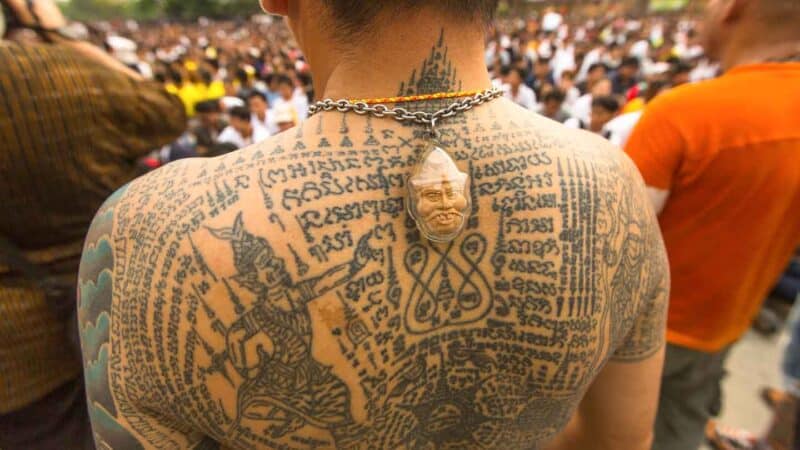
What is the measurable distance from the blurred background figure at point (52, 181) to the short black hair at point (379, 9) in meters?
0.90

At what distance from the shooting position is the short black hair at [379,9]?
724mm

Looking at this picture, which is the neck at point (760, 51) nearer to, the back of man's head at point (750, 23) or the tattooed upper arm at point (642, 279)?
the back of man's head at point (750, 23)

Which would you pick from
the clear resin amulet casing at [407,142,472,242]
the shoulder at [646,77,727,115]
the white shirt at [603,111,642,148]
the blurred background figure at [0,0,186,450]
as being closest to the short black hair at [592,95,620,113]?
the white shirt at [603,111,642,148]

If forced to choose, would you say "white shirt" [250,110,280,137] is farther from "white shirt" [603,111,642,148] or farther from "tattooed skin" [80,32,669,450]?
"tattooed skin" [80,32,669,450]

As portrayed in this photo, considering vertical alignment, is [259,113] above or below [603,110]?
below

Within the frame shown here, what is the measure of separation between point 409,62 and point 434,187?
0.21 metres

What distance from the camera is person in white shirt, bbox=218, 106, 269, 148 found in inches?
184

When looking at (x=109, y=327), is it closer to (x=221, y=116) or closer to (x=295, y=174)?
(x=295, y=174)

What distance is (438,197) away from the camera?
68 cm

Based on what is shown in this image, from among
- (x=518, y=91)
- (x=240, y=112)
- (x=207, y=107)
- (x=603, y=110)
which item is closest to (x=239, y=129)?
(x=240, y=112)

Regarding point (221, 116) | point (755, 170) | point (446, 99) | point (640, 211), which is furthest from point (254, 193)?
point (221, 116)

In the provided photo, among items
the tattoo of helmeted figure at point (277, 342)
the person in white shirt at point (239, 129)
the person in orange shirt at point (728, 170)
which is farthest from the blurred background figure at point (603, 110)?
the tattoo of helmeted figure at point (277, 342)

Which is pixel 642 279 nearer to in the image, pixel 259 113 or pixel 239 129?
pixel 239 129

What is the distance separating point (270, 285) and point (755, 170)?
1.45 m
